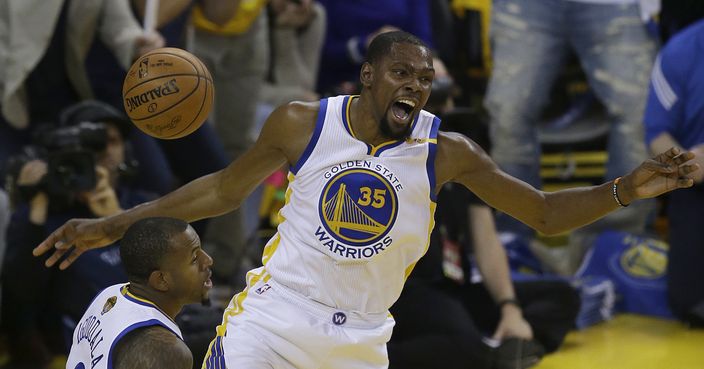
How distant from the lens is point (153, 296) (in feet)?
12.3

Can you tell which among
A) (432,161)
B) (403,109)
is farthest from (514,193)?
(403,109)

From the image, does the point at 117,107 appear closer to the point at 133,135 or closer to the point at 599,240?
the point at 133,135

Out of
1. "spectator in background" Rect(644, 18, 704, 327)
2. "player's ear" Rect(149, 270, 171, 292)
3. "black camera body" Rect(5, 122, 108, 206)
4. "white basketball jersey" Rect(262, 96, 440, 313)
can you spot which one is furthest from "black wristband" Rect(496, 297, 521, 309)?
"player's ear" Rect(149, 270, 171, 292)

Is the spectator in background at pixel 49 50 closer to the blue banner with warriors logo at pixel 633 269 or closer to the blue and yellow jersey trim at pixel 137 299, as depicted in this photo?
the blue and yellow jersey trim at pixel 137 299

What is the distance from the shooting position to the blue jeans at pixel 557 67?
7141 millimetres

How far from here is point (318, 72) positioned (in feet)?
26.4

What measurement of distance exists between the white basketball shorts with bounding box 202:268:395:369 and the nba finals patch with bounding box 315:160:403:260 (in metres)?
0.22

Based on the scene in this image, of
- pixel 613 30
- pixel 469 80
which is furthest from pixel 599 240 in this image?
pixel 469 80

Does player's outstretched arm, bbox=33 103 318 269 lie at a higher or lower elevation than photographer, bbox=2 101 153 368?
higher

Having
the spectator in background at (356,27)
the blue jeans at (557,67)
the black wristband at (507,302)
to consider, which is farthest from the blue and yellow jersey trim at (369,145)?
the spectator in background at (356,27)

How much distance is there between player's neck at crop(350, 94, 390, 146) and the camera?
384cm

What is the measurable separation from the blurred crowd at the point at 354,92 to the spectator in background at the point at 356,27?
0.01 meters

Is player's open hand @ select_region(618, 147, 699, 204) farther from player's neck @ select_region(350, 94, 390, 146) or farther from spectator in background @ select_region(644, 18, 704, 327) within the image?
spectator in background @ select_region(644, 18, 704, 327)

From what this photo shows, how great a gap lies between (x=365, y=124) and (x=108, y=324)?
1065 millimetres
